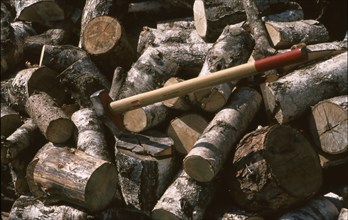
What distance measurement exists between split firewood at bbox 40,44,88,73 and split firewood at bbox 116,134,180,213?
1436 mm

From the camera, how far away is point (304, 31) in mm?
5961

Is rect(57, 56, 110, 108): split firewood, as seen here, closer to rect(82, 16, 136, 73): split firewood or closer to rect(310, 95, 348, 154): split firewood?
rect(82, 16, 136, 73): split firewood

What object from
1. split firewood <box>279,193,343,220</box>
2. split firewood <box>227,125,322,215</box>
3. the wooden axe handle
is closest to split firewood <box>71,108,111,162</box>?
the wooden axe handle

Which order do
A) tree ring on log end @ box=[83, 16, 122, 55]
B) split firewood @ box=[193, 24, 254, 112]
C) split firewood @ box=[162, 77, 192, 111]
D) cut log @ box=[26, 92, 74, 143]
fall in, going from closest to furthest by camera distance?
split firewood @ box=[193, 24, 254, 112] < split firewood @ box=[162, 77, 192, 111] < cut log @ box=[26, 92, 74, 143] < tree ring on log end @ box=[83, 16, 122, 55]

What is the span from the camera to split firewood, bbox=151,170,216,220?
5.03 meters

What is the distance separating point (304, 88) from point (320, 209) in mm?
1134

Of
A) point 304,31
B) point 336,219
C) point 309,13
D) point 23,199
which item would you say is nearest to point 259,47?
point 304,31

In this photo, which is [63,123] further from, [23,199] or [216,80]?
[216,80]

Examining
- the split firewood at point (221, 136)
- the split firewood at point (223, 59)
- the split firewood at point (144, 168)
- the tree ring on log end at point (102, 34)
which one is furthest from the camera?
the tree ring on log end at point (102, 34)

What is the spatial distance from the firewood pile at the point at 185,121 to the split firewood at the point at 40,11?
36cm

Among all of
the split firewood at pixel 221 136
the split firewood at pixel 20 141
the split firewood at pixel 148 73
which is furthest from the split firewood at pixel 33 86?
the split firewood at pixel 221 136

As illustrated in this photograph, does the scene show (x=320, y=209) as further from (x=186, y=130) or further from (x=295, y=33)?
(x=295, y=33)

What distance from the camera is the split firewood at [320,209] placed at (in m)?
5.02

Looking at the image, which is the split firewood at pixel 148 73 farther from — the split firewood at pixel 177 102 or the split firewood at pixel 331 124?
the split firewood at pixel 331 124
